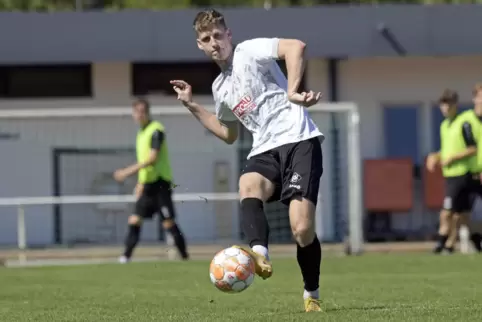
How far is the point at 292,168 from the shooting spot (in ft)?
26.9

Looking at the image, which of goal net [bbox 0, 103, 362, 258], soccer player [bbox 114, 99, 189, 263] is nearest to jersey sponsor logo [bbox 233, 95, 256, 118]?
soccer player [bbox 114, 99, 189, 263]

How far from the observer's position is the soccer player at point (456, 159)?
54.9 feet

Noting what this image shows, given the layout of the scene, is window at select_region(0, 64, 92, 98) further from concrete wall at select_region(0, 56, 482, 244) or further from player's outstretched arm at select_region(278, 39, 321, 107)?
player's outstretched arm at select_region(278, 39, 321, 107)

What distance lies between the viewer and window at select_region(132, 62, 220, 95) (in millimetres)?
22859

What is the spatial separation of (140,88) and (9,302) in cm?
1329

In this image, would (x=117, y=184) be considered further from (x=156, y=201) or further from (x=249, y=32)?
(x=249, y=32)

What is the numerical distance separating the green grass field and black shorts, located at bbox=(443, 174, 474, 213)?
1.22 metres

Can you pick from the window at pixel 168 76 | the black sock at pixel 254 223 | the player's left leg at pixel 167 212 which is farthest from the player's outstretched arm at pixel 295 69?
the window at pixel 168 76

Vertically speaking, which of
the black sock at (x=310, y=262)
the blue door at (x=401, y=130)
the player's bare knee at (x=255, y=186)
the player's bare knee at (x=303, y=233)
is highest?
the blue door at (x=401, y=130)

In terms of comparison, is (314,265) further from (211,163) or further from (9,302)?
(211,163)

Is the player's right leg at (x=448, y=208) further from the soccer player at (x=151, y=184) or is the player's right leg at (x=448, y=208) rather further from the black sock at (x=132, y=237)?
the black sock at (x=132, y=237)

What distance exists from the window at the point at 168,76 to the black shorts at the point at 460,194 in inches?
276

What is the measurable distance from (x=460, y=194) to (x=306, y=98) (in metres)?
9.53

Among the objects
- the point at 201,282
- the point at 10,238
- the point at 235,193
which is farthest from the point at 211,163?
the point at 201,282
